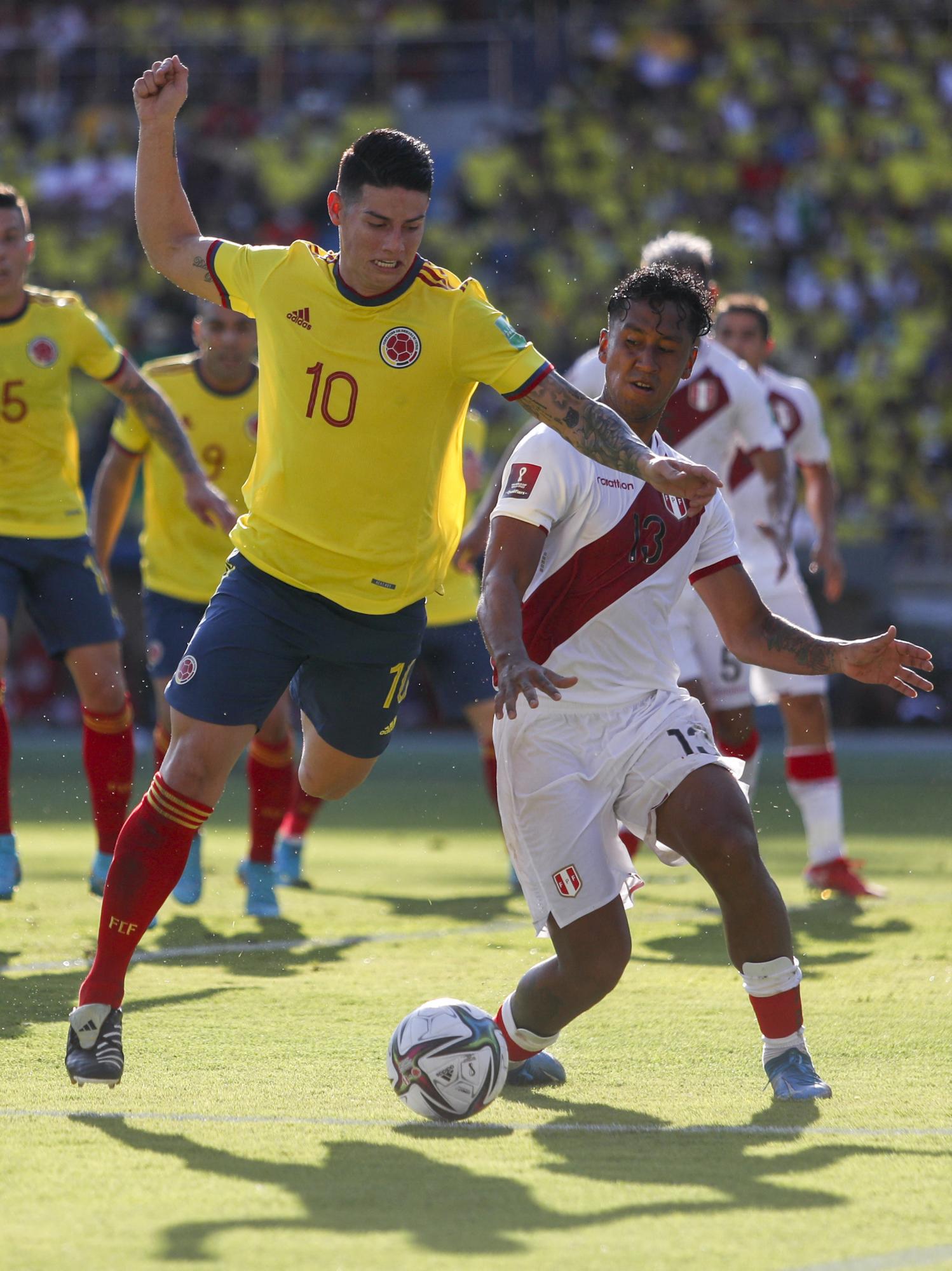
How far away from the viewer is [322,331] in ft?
15.8

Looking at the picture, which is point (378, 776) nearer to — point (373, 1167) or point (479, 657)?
point (479, 657)

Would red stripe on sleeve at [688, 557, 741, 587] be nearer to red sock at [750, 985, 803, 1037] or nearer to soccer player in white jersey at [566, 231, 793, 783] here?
red sock at [750, 985, 803, 1037]

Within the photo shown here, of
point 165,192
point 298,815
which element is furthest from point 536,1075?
point 298,815

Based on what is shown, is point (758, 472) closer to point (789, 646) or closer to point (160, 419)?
point (160, 419)

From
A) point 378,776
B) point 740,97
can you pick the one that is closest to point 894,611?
point 378,776

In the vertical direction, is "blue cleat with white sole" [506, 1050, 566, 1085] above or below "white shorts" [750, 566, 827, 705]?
below

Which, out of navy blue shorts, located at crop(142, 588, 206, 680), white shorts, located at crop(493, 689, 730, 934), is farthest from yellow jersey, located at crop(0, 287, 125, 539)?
white shorts, located at crop(493, 689, 730, 934)

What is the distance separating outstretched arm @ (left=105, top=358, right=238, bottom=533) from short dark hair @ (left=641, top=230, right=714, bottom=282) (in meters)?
2.03

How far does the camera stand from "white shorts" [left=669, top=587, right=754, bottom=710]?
8133 millimetres

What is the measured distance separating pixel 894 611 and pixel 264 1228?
14783 mm

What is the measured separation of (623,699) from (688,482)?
0.83m

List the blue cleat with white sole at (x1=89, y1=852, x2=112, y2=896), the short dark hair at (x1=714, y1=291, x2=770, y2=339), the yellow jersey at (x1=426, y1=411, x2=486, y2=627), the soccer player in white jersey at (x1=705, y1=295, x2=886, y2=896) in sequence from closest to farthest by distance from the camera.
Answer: the blue cleat with white sole at (x1=89, y1=852, x2=112, y2=896) < the soccer player in white jersey at (x1=705, y1=295, x2=886, y2=896) < the short dark hair at (x1=714, y1=291, x2=770, y2=339) < the yellow jersey at (x1=426, y1=411, x2=486, y2=627)

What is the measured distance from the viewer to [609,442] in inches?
175

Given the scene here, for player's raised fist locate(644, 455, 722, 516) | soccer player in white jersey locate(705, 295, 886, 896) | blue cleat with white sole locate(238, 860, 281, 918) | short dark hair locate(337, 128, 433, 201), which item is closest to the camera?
player's raised fist locate(644, 455, 722, 516)
